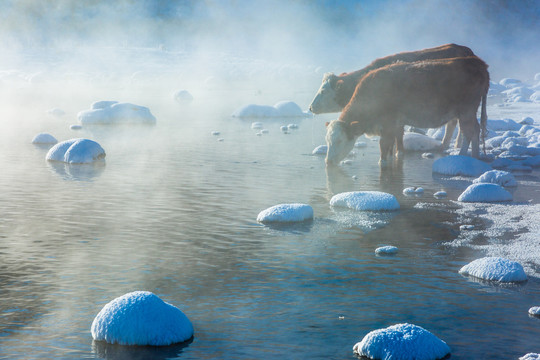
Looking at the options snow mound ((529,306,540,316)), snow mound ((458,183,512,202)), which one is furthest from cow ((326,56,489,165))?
snow mound ((529,306,540,316))

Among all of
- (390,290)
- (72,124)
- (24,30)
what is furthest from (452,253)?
(24,30)

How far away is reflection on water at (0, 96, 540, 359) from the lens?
5.74 m

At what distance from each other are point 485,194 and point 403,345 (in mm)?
6520

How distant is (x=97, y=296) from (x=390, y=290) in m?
2.68

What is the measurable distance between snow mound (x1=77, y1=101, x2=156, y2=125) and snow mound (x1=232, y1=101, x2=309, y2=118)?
173 inches

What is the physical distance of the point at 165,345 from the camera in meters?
5.59

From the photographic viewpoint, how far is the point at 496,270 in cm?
719

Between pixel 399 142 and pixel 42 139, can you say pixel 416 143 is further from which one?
pixel 42 139

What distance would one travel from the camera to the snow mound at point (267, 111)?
91.8ft

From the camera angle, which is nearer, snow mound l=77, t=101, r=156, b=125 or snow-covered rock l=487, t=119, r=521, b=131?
snow-covered rock l=487, t=119, r=521, b=131

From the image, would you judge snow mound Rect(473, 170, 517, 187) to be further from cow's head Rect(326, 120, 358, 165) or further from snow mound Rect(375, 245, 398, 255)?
snow mound Rect(375, 245, 398, 255)

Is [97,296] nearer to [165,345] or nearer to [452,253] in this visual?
[165,345]

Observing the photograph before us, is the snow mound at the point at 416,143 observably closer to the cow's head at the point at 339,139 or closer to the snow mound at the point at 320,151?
the snow mound at the point at 320,151

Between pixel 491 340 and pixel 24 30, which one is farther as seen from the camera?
pixel 24 30
